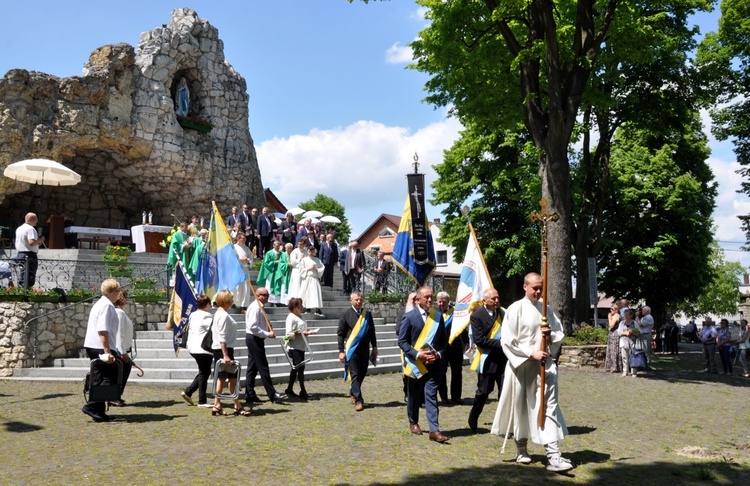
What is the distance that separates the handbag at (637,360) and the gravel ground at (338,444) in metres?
4.07

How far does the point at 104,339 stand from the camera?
873cm

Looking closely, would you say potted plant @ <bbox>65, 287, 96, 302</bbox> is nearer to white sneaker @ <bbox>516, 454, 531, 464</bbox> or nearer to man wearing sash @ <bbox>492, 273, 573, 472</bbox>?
man wearing sash @ <bbox>492, 273, 573, 472</bbox>

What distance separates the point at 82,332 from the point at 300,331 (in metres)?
5.96

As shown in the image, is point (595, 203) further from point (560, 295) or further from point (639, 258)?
point (560, 295)

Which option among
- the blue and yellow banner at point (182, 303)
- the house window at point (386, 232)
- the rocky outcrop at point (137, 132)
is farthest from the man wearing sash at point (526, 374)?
the house window at point (386, 232)

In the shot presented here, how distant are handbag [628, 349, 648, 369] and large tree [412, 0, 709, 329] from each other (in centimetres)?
189

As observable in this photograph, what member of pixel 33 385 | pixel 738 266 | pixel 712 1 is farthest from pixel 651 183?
pixel 738 266

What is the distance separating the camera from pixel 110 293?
8945 millimetres

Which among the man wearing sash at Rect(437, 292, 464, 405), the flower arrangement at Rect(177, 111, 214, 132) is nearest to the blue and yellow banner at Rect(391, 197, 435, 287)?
the man wearing sash at Rect(437, 292, 464, 405)

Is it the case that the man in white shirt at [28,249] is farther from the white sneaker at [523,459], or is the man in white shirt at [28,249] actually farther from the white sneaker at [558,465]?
the white sneaker at [558,465]

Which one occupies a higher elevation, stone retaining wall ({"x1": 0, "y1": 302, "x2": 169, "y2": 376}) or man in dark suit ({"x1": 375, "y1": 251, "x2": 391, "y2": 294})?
man in dark suit ({"x1": 375, "y1": 251, "x2": 391, "y2": 294})

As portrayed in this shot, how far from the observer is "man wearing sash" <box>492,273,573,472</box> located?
22.2 feet

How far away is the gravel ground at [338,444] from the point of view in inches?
251

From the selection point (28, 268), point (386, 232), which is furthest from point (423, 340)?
point (386, 232)
